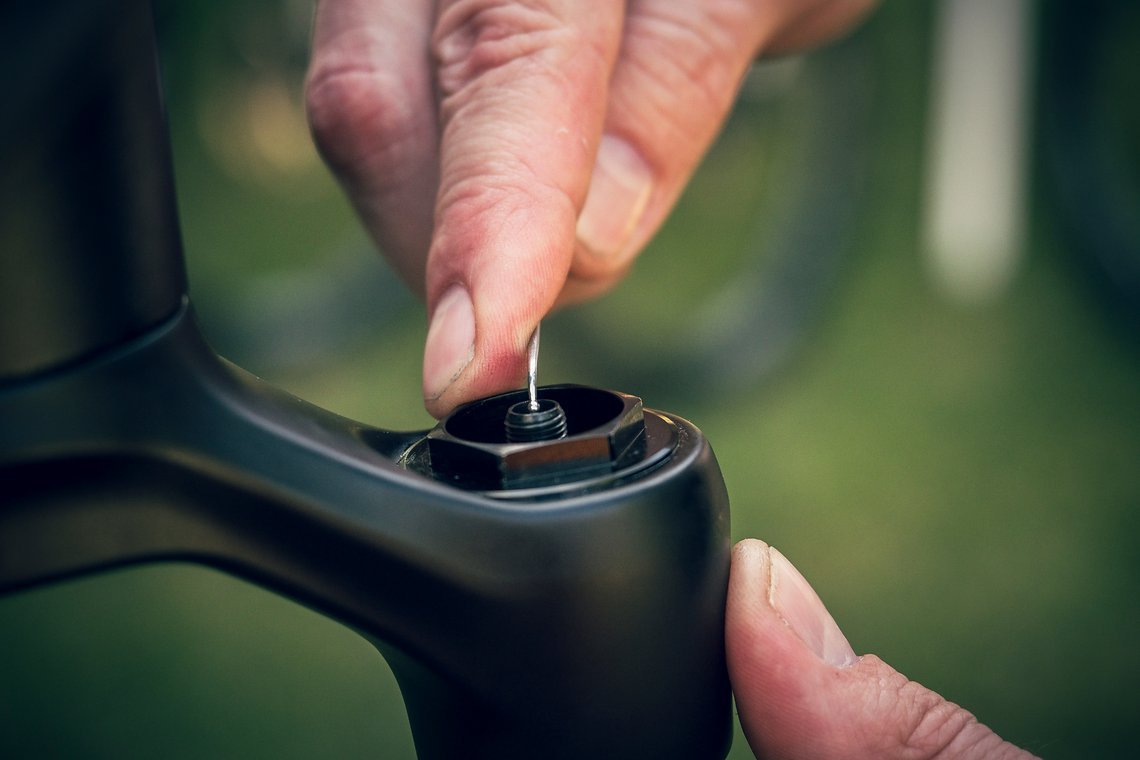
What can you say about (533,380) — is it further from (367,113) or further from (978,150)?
(978,150)

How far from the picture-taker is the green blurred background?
43.3 inches

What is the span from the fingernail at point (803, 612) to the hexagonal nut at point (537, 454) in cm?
9

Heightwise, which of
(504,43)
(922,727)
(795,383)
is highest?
(504,43)

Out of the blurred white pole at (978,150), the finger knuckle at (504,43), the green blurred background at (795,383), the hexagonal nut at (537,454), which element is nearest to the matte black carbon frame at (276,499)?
the hexagonal nut at (537,454)

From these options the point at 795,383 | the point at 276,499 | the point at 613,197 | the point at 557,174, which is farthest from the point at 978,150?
the point at 276,499

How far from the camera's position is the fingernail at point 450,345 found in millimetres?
490

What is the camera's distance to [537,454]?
0.37 m

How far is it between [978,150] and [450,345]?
1.34 metres

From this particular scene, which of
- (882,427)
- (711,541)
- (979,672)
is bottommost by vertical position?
(979,672)

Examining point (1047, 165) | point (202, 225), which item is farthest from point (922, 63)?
point (202, 225)

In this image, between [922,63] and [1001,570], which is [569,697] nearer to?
[1001,570]

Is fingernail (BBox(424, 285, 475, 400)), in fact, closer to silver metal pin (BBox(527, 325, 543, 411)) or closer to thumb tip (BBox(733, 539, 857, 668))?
silver metal pin (BBox(527, 325, 543, 411))

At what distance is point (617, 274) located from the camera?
2.24ft

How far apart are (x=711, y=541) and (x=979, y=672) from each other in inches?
33.0
